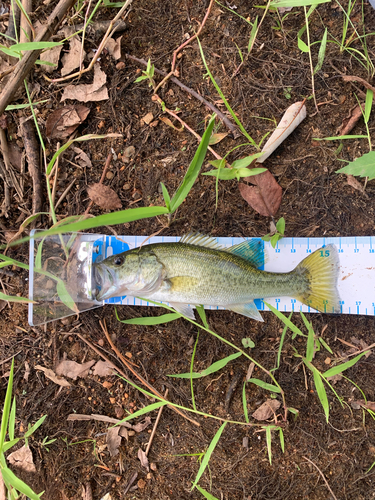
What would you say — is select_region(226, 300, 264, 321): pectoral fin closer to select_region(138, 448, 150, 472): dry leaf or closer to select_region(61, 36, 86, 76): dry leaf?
select_region(138, 448, 150, 472): dry leaf

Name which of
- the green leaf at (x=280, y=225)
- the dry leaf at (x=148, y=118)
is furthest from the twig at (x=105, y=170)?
the green leaf at (x=280, y=225)

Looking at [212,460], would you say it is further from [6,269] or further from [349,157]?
[349,157]

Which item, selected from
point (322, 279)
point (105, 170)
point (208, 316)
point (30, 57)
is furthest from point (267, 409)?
point (30, 57)

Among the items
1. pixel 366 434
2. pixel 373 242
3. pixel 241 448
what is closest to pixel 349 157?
pixel 373 242

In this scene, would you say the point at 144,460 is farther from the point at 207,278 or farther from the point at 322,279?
the point at 322,279

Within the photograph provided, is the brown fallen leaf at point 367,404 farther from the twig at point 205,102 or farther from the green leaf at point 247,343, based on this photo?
the twig at point 205,102

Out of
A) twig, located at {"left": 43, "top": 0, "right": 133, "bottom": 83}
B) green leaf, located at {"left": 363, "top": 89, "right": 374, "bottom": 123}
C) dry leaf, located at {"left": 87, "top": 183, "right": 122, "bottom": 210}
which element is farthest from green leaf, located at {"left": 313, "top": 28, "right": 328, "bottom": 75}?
dry leaf, located at {"left": 87, "top": 183, "right": 122, "bottom": 210}
